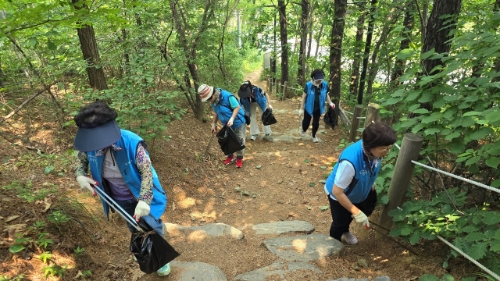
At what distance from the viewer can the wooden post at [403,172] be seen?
109 inches

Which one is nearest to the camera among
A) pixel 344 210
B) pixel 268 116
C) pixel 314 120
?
pixel 344 210

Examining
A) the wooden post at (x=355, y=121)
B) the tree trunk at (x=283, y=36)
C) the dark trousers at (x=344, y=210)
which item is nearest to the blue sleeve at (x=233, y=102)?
the wooden post at (x=355, y=121)

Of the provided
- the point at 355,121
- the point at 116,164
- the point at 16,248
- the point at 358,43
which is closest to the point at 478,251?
the point at 116,164

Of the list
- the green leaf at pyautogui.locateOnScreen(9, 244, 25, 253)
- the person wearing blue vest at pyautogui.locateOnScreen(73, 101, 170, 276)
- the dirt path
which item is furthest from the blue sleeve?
the green leaf at pyautogui.locateOnScreen(9, 244, 25, 253)

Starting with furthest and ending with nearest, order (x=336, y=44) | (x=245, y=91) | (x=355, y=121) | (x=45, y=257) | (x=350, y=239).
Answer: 1. (x=336, y=44)
2. (x=245, y=91)
3. (x=355, y=121)
4. (x=350, y=239)
5. (x=45, y=257)

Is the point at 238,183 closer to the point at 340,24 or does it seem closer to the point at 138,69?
the point at 138,69

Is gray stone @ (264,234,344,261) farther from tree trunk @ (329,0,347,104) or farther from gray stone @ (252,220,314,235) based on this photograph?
tree trunk @ (329,0,347,104)

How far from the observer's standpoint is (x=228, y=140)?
5836mm

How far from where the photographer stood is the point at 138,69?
16.6 ft

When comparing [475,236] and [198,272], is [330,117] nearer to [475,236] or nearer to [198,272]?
→ [475,236]

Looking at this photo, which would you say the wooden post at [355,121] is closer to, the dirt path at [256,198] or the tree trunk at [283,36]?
the dirt path at [256,198]

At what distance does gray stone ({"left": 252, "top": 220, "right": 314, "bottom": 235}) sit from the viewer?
3893 millimetres

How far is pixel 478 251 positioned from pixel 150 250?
256 centimetres

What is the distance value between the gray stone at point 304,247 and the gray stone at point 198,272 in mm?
707
